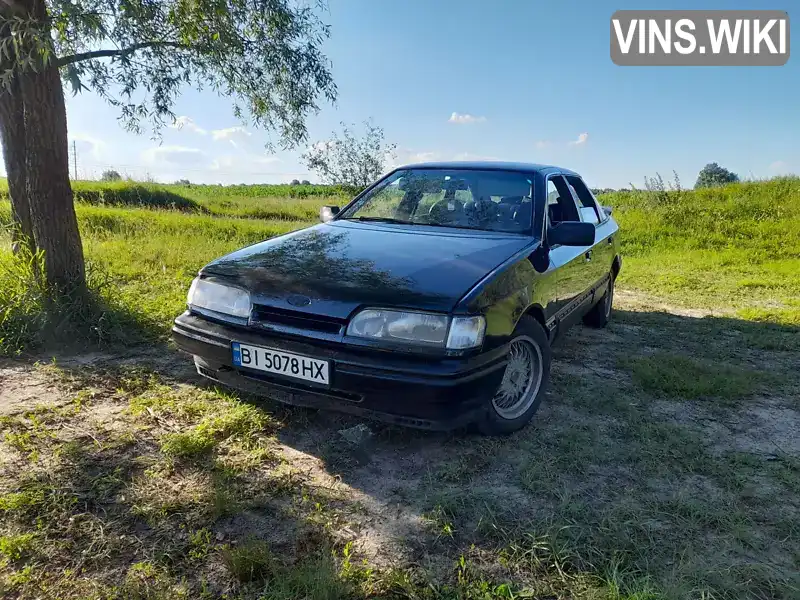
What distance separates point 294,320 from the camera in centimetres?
256

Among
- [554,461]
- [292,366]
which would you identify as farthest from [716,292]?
[292,366]

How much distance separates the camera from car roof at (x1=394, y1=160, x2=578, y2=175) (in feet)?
12.4

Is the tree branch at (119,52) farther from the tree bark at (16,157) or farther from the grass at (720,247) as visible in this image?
the grass at (720,247)

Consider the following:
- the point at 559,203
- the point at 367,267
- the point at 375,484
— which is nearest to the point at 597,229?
the point at 559,203

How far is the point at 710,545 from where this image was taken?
6.89ft

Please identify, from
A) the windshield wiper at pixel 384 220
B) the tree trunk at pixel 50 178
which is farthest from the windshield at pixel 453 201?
the tree trunk at pixel 50 178

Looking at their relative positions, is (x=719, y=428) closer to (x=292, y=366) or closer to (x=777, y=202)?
(x=292, y=366)

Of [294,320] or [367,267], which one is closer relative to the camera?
[294,320]

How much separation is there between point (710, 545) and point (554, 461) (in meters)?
0.74

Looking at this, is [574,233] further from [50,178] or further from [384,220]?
[50,178]

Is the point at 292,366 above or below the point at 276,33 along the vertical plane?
below

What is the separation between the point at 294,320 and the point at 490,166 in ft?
6.65

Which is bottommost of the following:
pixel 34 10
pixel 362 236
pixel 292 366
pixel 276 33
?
pixel 292 366

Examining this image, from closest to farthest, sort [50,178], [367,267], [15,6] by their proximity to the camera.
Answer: [367,267] < [15,6] < [50,178]
